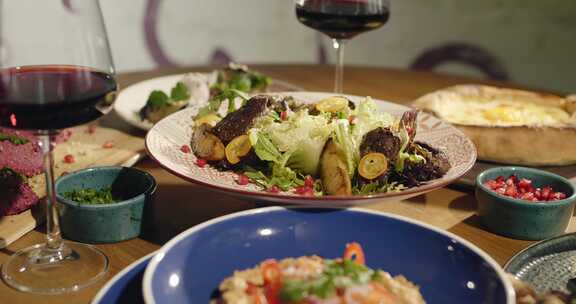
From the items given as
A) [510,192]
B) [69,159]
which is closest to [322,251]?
[510,192]

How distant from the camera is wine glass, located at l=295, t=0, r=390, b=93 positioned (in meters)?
1.96

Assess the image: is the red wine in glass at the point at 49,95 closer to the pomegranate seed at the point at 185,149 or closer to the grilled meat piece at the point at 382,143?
the pomegranate seed at the point at 185,149

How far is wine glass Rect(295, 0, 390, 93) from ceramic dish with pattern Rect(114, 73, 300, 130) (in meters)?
0.35

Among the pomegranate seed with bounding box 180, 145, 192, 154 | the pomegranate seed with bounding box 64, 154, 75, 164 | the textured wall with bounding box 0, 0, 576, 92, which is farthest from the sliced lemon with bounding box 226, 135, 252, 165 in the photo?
the textured wall with bounding box 0, 0, 576, 92

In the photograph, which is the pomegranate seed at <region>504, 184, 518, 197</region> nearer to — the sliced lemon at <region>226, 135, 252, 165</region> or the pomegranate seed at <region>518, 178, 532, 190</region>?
the pomegranate seed at <region>518, 178, 532, 190</region>

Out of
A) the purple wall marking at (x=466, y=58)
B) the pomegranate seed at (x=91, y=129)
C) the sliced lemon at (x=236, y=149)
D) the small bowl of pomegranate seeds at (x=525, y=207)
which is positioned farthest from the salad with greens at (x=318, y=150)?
the purple wall marking at (x=466, y=58)

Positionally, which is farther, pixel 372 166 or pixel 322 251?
pixel 372 166

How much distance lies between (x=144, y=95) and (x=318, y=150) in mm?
891

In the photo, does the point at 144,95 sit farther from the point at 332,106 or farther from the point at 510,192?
the point at 510,192

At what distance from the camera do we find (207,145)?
153 centimetres

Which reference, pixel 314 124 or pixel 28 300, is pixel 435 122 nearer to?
pixel 314 124

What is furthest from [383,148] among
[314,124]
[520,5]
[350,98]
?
[520,5]

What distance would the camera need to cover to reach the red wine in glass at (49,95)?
1.12 metres

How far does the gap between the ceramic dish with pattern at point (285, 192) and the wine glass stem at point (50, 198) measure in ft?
0.79
